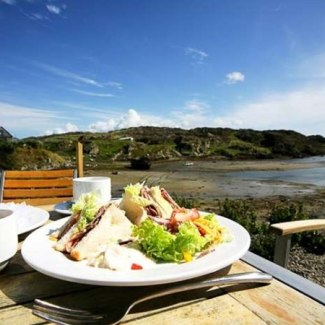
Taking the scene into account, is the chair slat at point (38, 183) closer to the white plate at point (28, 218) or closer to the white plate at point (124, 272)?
the white plate at point (28, 218)

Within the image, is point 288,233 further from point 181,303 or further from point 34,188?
point 34,188

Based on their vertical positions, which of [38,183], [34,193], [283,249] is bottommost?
[283,249]

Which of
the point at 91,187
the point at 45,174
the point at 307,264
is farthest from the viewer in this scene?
the point at 307,264

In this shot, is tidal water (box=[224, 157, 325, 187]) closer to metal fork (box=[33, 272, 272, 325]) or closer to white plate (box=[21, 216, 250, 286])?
white plate (box=[21, 216, 250, 286])

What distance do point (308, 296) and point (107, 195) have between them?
4.30ft

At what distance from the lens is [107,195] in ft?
6.83

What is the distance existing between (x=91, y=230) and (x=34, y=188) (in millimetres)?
2721

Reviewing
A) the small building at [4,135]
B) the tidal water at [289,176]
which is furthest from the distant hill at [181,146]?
the tidal water at [289,176]

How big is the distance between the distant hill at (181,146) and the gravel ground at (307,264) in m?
33.8

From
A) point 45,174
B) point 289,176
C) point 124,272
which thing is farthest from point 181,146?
point 124,272

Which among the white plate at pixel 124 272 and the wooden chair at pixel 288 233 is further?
the wooden chair at pixel 288 233

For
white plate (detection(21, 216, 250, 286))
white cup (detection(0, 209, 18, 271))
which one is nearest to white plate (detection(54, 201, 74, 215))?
white plate (detection(21, 216, 250, 286))

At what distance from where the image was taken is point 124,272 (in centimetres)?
108

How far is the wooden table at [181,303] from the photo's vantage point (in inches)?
37.6
